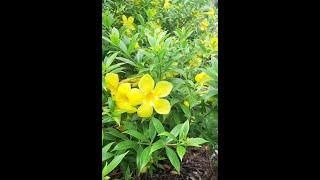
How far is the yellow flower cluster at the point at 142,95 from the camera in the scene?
89cm

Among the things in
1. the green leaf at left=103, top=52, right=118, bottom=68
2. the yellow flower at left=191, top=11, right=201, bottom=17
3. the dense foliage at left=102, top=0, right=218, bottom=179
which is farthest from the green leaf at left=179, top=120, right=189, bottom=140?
the yellow flower at left=191, top=11, right=201, bottom=17

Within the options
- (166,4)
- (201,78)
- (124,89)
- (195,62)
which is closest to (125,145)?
(124,89)

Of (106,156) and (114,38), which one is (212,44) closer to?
(114,38)

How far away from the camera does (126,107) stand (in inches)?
35.3

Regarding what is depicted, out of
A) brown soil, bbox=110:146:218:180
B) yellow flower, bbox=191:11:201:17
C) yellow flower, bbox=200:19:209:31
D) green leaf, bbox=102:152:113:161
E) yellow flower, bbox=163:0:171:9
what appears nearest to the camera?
green leaf, bbox=102:152:113:161

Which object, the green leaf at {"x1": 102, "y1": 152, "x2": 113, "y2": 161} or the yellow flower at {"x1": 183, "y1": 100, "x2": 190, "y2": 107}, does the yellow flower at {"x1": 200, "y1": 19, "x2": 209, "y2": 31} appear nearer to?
the yellow flower at {"x1": 183, "y1": 100, "x2": 190, "y2": 107}

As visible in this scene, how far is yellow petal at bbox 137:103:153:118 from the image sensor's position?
2.92 feet

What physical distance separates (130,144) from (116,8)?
721 mm

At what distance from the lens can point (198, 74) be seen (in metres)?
1.06

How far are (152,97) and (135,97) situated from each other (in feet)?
0.16

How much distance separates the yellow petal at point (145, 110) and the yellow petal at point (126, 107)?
16 mm
